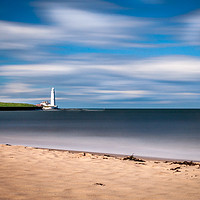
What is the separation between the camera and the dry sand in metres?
6.02

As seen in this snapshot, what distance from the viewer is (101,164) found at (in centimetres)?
1027

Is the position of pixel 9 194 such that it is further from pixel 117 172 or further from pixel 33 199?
pixel 117 172

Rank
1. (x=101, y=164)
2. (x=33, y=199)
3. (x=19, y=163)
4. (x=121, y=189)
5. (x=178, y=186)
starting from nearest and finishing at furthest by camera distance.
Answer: (x=33, y=199) → (x=121, y=189) → (x=178, y=186) → (x=19, y=163) → (x=101, y=164)

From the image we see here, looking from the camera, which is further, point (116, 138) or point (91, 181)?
point (116, 138)

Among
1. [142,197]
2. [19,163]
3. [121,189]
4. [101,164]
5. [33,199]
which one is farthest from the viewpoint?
[101,164]

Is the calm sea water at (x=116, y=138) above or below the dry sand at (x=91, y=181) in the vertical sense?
below

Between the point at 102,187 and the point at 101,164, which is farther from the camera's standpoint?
the point at 101,164

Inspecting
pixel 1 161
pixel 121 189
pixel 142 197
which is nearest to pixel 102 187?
pixel 121 189

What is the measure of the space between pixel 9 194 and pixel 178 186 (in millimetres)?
4034

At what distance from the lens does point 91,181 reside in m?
7.34

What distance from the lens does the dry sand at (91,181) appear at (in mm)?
6023

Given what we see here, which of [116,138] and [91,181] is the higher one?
[91,181]

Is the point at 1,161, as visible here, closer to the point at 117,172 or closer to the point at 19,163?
the point at 19,163

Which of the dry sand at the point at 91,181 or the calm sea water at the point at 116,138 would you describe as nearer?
the dry sand at the point at 91,181
